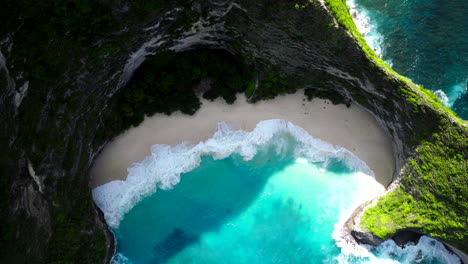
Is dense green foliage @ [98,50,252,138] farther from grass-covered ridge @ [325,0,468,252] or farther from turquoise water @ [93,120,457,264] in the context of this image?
grass-covered ridge @ [325,0,468,252]

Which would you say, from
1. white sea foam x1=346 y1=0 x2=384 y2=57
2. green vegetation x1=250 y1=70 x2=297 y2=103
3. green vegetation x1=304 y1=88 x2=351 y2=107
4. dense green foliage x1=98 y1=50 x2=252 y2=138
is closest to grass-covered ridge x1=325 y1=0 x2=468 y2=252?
green vegetation x1=304 y1=88 x2=351 y2=107

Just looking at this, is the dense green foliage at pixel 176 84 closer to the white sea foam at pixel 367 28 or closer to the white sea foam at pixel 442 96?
the white sea foam at pixel 367 28

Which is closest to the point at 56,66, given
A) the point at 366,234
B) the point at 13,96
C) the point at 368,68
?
the point at 13,96

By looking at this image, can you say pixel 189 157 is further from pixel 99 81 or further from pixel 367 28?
pixel 367 28

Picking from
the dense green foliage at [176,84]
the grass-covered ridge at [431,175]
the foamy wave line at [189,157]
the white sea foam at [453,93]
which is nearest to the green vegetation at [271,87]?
the dense green foliage at [176,84]

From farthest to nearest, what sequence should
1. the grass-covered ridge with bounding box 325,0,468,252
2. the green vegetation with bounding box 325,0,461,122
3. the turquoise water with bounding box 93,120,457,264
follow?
1. the turquoise water with bounding box 93,120,457,264
2. the grass-covered ridge with bounding box 325,0,468,252
3. the green vegetation with bounding box 325,0,461,122

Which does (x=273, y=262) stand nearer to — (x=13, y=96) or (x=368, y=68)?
(x=368, y=68)

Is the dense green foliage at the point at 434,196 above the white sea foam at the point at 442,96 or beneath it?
beneath
